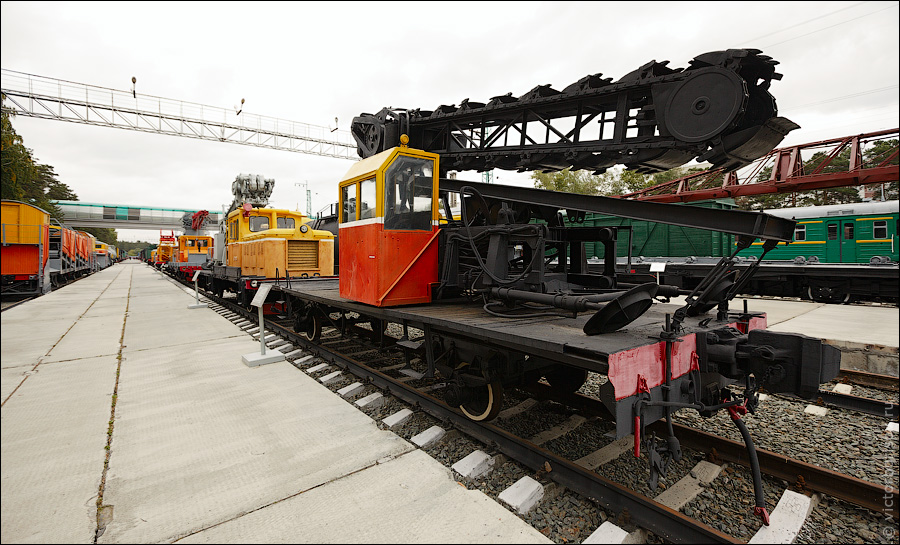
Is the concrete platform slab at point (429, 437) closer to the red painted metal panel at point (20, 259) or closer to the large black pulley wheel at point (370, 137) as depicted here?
the large black pulley wheel at point (370, 137)

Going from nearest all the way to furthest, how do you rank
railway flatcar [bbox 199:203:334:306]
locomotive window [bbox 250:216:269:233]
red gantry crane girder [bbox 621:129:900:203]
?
red gantry crane girder [bbox 621:129:900:203] → railway flatcar [bbox 199:203:334:306] → locomotive window [bbox 250:216:269:233]

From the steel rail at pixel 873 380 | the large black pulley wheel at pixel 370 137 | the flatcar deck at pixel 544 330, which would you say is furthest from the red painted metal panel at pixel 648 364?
the steel rail at pixel 873 380

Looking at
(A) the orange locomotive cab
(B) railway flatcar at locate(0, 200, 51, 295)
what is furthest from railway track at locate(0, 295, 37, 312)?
(A) the orange locomotive cab

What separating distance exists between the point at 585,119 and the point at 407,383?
3.96 m

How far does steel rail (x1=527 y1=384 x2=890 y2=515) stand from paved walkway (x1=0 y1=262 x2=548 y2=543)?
2.17 m

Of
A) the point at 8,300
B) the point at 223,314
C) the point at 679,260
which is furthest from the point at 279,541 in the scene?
the point at 8,300

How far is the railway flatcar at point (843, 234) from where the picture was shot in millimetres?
13430

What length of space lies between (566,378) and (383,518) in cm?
282

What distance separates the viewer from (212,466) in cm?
362

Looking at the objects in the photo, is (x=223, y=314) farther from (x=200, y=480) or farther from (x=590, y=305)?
(x=590, y=305)

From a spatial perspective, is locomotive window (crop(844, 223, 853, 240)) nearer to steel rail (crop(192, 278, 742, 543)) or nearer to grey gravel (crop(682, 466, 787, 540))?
grey gravel (crop(682, 466, 787, 540))

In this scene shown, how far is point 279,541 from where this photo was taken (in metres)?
2.67

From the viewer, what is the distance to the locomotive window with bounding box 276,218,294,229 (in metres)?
13.0

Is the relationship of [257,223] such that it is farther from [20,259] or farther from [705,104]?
[705,104]
